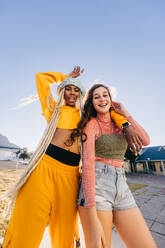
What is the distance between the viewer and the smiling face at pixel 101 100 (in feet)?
5.20

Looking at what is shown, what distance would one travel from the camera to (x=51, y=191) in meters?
1.33

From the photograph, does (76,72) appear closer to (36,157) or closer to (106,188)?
→ (36,157)

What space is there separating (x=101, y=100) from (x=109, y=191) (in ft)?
3.39

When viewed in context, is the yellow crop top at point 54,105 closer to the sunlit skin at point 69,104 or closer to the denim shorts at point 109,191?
the sunlit skin at point 69,104

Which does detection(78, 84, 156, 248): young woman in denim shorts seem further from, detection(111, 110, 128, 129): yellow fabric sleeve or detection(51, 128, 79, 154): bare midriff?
detection(51, 128, 79, 154): bare midriff

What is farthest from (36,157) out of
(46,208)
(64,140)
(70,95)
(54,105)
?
(70,95)

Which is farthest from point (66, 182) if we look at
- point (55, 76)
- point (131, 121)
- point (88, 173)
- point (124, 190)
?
point (55, 76)

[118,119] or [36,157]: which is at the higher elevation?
[118,119]

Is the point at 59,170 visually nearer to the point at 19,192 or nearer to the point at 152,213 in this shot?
the point at 19,192

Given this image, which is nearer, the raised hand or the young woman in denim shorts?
the young woman in denim shorts

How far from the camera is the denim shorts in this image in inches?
45.8

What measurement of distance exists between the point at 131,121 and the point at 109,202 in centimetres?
91

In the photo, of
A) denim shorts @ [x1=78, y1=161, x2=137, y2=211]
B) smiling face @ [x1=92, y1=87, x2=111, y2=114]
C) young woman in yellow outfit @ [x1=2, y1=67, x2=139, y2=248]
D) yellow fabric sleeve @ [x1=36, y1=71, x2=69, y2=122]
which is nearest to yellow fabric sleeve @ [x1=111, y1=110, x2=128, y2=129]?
young woman in yellow outfit @ [x1=2, y1=67, x2=139, y2=248]

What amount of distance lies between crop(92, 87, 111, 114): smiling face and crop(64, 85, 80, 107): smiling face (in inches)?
16.1
